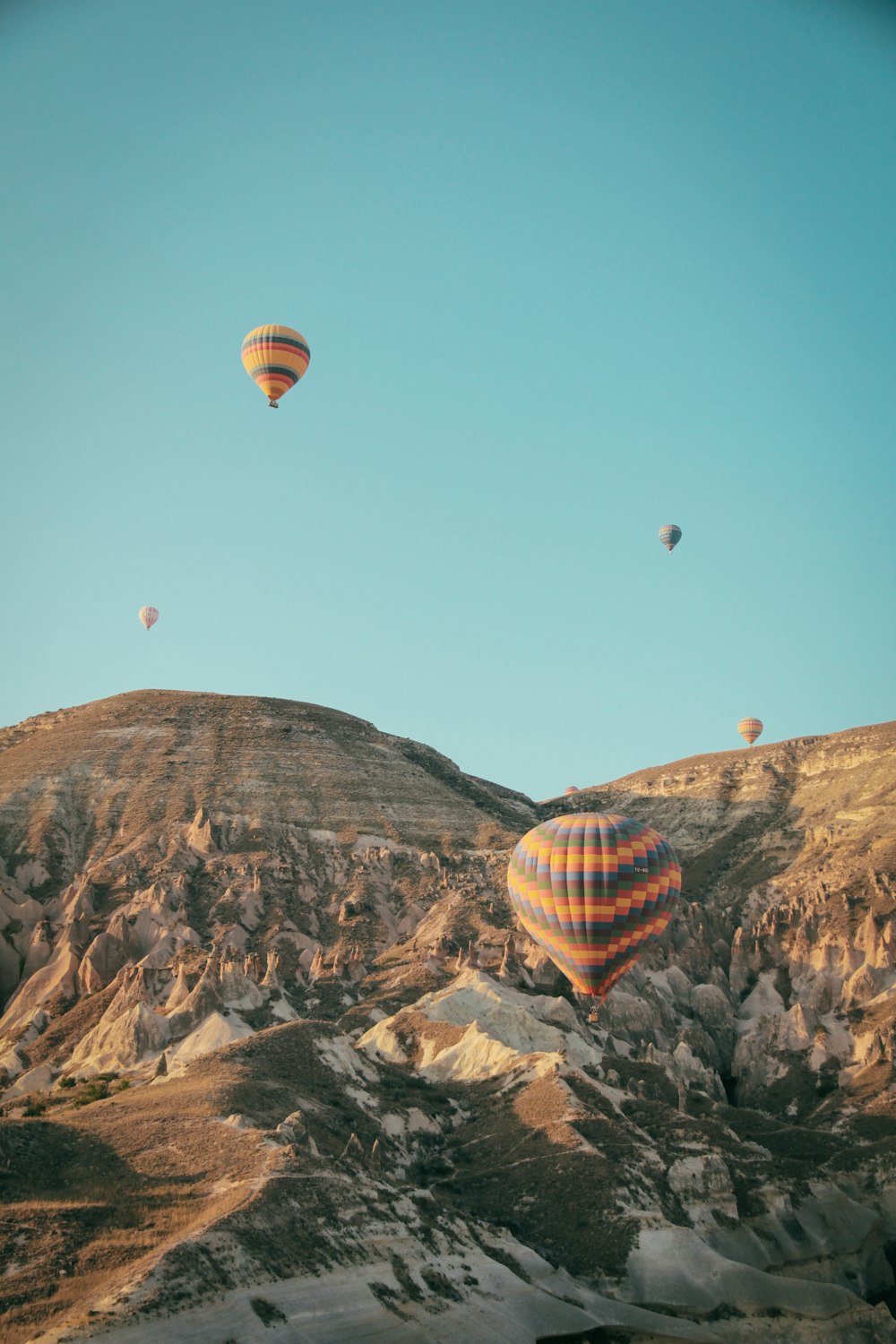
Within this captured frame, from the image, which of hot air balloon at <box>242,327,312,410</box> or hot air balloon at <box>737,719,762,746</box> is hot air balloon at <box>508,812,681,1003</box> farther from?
hot air balloon at <box>737,719,762,746</box>

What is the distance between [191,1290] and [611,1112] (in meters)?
35.6

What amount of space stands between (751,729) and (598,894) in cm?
10197

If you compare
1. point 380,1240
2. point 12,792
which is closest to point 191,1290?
point 380,1240

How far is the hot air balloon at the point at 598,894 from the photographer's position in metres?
92.8

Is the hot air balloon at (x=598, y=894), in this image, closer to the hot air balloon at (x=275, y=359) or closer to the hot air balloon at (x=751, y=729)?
the hot air balloon at (x=275, y=359)

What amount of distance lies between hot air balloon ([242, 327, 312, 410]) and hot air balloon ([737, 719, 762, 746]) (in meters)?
99.5

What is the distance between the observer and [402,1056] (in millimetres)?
98188

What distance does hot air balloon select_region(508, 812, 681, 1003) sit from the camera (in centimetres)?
9281

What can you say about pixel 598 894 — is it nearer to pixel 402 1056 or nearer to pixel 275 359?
pixel 402 1056

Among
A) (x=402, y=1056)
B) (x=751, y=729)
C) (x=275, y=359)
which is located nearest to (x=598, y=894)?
(x=402, y=1056)

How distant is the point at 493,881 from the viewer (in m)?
131

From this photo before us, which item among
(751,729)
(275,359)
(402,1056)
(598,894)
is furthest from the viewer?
(751,729)

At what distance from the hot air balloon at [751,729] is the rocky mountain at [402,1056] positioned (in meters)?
12.5

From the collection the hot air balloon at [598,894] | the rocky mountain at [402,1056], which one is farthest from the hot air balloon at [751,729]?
the hot air balloon at [598,894]
